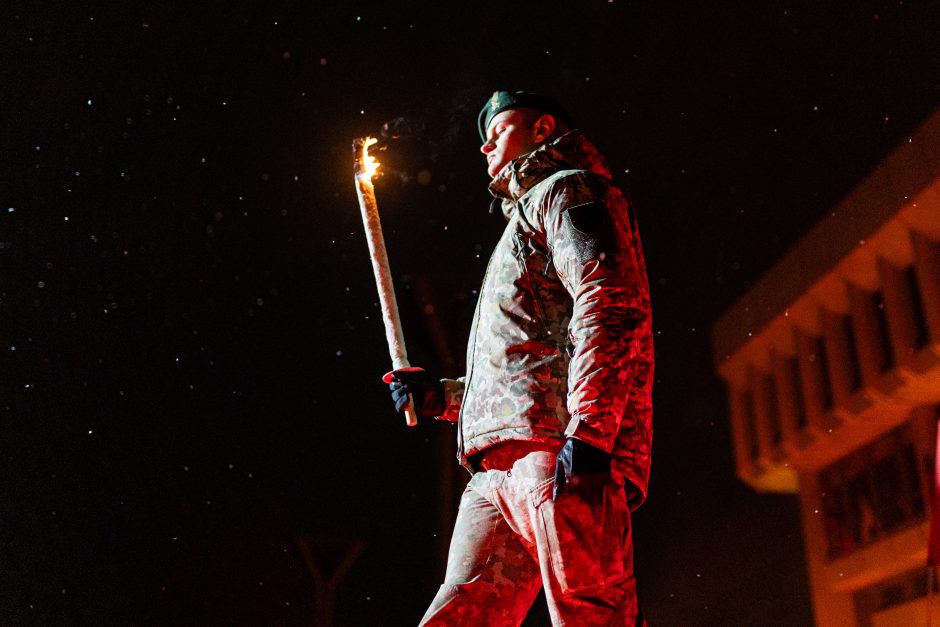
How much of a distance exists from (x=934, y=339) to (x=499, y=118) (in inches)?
835

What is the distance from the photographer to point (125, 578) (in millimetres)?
8492

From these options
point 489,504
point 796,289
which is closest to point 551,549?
point 489,504

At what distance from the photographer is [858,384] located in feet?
83.9

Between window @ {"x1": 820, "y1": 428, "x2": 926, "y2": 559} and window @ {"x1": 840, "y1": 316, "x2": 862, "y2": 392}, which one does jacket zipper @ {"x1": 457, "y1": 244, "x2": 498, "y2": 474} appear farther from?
window @ {"x1": 840, "y1": 316, "x2": 862, "y2": 392}

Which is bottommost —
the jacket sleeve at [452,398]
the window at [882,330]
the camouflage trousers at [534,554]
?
the camouflage trousers at [534,554]

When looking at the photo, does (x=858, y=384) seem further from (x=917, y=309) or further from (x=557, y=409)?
(x=557, y=409)

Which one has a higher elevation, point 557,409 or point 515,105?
point 515,105

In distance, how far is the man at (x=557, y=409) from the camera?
7.45 feet

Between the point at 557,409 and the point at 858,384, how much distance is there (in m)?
25.4

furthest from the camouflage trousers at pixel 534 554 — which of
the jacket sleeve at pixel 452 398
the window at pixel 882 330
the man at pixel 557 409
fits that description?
the window at pixel 882 330

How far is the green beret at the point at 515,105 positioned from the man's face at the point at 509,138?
0.09 ft

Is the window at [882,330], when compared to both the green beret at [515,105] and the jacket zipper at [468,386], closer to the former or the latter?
the green beret at [515,105]

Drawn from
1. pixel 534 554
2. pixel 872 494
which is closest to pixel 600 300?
pixel 534 554

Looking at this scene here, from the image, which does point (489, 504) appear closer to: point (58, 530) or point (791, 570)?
→ point (58, 530)
